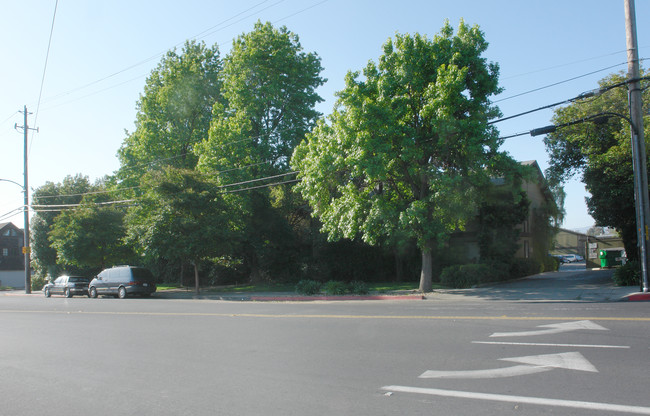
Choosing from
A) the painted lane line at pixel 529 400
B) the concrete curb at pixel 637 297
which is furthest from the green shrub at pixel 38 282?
the painted lane line at pixel 529 400

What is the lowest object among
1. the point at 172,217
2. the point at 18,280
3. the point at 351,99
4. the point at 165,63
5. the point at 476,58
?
the point at 18,280

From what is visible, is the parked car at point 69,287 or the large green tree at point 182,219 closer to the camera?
the large green tree at point 182,219

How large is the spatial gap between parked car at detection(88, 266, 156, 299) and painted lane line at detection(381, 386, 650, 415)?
969 inches

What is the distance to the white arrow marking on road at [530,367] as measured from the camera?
6512 millimetres

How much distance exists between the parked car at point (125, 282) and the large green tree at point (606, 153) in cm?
2409

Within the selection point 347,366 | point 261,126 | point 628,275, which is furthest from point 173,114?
point 347,366

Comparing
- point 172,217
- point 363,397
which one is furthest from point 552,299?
point 172,217

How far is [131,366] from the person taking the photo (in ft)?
26.4

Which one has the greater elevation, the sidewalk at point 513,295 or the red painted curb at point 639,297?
the red painted curb at point 639,297

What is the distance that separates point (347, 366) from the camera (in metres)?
7.39

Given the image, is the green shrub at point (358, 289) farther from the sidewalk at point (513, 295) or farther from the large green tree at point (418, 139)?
the large green tree at point (418, 139)

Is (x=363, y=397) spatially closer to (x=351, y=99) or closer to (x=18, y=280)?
(x=351, y=99)

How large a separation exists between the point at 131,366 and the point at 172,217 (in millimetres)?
20947

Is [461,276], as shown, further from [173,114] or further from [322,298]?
[173,114]
